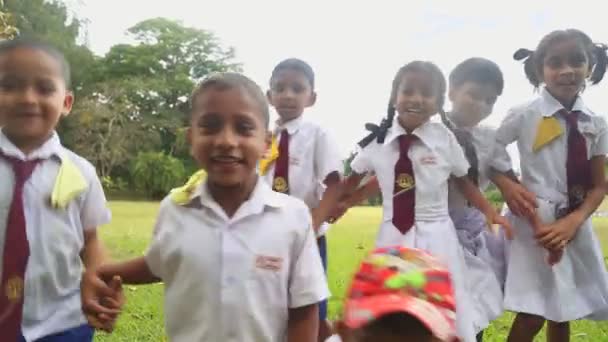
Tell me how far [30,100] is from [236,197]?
828 millimetres

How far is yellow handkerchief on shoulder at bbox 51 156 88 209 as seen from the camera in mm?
2418

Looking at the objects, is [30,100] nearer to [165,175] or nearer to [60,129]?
[165,175]

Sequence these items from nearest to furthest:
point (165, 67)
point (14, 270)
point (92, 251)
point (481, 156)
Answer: point (14, 270) < point (92, 251) < point (481, 156) < point (165, 67)

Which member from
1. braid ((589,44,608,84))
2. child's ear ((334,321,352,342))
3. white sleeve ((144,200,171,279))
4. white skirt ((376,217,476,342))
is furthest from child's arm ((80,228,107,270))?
braid ((589,44,608,84))

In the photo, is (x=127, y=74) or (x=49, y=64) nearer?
(x=49, y=64)

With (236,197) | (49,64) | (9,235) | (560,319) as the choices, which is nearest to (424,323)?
(236,197)

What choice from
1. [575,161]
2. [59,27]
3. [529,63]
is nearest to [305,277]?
[575,161]

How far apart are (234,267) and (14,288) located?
0.82 metres

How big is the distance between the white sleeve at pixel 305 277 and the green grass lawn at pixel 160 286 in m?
2.08

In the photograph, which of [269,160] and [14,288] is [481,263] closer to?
[269,160]

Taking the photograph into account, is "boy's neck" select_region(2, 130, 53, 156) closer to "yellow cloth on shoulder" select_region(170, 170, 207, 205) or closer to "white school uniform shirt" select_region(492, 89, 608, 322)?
"yellow cloth on shoulder" select_region(170, 170, 207, 205)

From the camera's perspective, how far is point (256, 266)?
2.08m

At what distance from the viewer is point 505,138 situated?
3.49m

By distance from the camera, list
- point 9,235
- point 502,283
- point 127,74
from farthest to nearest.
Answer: point 127,74 < point 502,283 < point 9,235
